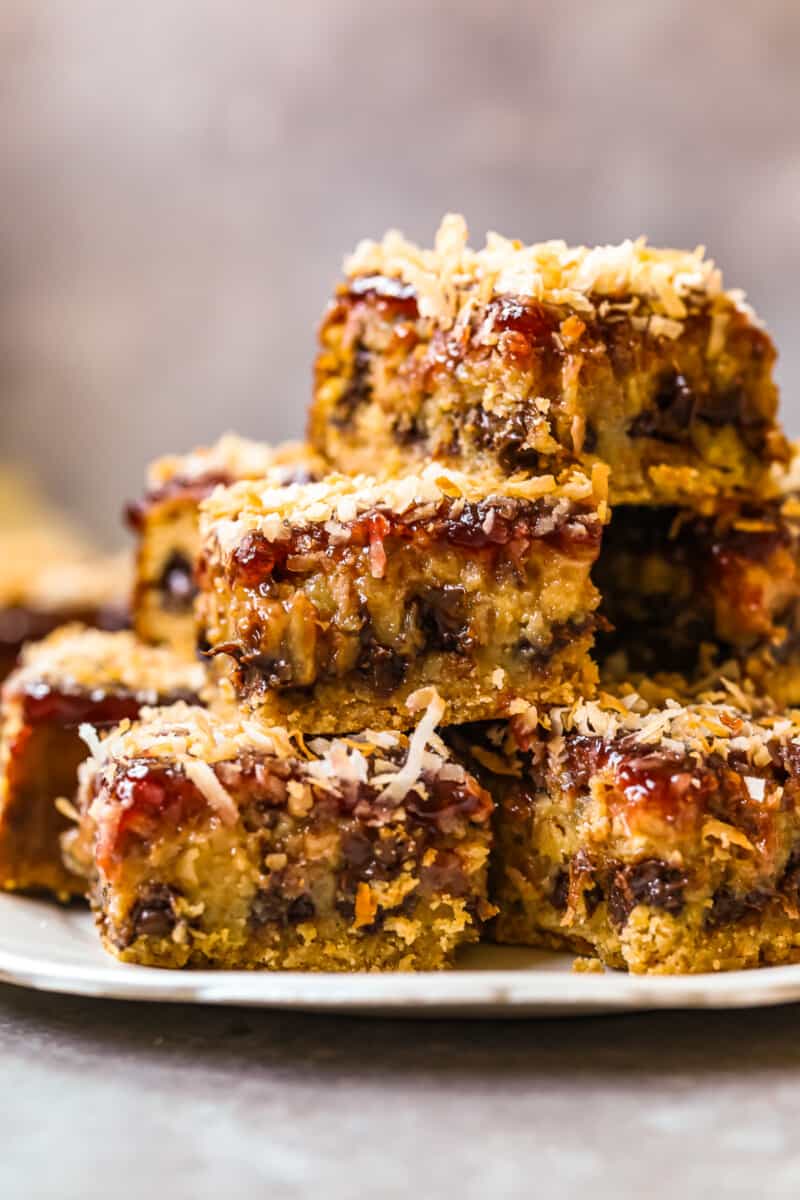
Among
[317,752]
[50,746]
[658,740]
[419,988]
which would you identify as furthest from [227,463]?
[419,988]

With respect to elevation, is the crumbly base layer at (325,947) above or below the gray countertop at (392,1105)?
above

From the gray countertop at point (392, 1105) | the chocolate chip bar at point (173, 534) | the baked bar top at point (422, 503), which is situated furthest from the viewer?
the chocolate chip bar at point (173, 534)

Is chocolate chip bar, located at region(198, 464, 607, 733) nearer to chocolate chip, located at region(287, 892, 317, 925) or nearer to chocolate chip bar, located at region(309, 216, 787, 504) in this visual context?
chocolate chip bar, located at region(309, 216, 787, 504)

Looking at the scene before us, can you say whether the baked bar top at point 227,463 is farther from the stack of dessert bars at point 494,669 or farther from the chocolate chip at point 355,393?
the stack of dessert bars at point 494,669

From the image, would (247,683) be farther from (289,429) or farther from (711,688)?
(289,429)

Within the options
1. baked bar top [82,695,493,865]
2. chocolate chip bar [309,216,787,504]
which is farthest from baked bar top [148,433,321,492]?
baked bar top [82,695,493,865]

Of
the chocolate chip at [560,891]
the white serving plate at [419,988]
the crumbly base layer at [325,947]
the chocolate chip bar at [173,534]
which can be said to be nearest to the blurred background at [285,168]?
the chocolate chip bar at [173,534]

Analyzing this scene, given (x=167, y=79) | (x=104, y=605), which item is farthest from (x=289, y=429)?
(x=104, y=605)
